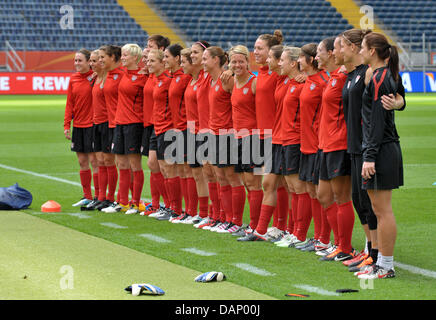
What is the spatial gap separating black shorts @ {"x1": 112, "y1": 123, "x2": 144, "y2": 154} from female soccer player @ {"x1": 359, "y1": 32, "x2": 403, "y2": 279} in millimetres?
4256

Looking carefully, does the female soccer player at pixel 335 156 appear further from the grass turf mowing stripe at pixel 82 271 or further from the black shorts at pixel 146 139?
the black shorts at pixel 146 139

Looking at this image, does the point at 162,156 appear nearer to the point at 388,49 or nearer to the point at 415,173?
the point at 388,49

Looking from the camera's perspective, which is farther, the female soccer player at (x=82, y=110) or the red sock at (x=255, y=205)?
the female soccer player at (x=82, y=110)

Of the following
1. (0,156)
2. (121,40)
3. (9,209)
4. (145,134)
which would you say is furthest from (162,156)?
(121,40)

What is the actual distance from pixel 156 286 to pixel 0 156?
11397 mm

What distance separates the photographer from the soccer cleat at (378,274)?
20.1ft

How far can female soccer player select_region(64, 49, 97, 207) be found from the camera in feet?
34.4

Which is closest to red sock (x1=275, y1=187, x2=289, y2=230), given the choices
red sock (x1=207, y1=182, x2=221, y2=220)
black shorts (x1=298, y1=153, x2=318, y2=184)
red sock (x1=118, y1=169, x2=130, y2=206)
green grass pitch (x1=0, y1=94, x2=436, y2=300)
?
green grass pitch (x1=0, y1=94, x2=436, y2=300)

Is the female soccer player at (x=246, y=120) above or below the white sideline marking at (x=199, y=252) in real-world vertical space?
above

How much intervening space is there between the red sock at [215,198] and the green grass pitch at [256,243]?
0.36m

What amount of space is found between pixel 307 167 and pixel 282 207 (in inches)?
36.9

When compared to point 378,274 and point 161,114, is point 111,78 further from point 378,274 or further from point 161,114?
point 378,274

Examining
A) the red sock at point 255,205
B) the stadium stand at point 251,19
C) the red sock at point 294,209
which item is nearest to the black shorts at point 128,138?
the red sock at point 255,205

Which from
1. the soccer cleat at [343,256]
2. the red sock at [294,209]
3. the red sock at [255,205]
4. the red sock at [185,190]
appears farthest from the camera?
the red sock at [185,190]
